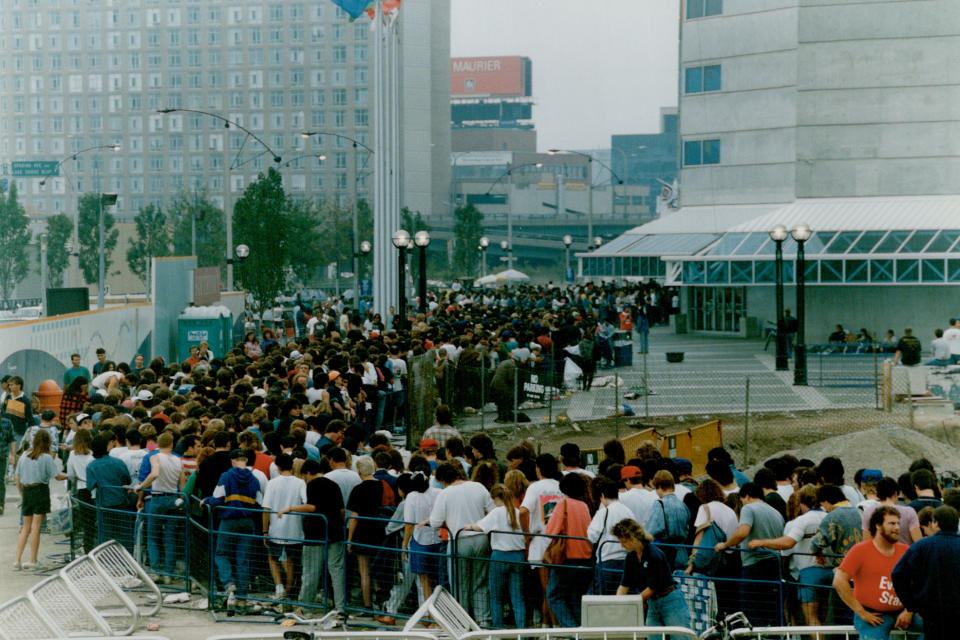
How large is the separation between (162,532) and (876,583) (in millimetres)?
7501

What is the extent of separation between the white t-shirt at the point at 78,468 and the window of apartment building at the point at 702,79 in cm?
4293

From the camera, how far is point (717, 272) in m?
47.6

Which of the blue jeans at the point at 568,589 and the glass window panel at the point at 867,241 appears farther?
the glass window panel at the point at 867,241

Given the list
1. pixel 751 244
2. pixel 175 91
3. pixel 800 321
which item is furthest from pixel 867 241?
pixel 175 91

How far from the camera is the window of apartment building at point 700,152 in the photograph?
175 ft

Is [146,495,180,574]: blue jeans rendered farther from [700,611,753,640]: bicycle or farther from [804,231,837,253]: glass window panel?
[804,231,837,253]: glass window panel

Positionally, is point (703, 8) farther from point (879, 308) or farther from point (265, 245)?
point (265, 245)

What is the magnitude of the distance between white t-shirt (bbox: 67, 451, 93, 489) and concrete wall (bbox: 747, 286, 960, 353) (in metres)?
36.6

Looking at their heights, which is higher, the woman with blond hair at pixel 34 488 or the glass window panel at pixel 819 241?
the glass window panel at pixel 819 241

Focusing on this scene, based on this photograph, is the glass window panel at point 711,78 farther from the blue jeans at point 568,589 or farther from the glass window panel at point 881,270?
the blue jeans at point 568,589

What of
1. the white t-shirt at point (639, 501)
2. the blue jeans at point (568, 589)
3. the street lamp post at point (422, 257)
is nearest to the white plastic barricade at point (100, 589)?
the blue jeans at point (568, 589)

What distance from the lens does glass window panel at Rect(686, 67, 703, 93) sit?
174 feet

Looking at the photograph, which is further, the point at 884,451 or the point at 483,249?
the point at 483,249

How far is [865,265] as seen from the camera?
146 feet
